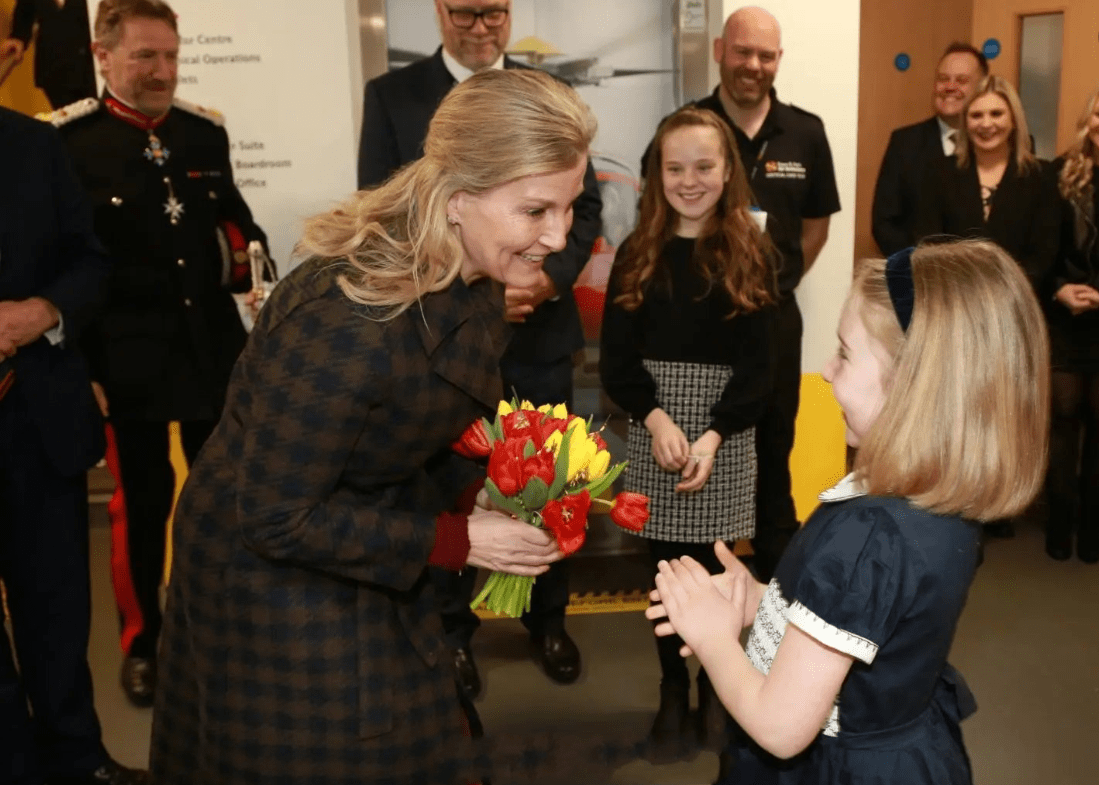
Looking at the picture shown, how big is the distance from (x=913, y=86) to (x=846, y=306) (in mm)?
5669

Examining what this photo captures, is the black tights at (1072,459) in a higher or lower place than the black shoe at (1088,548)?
higher

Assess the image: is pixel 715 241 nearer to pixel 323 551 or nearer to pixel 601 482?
pixel 601 482

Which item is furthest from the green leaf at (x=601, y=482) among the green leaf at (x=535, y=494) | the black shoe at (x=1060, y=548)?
the black shoe at (x=1060, y=548)

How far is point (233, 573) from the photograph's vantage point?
5.55 ft

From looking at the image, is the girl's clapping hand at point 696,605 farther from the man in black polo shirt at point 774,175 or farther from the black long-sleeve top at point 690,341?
the man in black polo shirt at point 774,175

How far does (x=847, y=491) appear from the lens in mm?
1599

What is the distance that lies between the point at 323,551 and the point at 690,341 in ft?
5.66

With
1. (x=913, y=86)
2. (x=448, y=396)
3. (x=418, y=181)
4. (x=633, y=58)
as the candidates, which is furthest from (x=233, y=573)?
→ (x=913, y=86)

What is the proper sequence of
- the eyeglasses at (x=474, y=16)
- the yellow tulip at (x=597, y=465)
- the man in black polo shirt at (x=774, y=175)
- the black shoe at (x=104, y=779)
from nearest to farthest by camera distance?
the yellow tulip at (x=597, y=465) < the black shoe at (x=104, y=779) < the eyeglasses at (x=474, y=16) < the man in black polo shirt at (x=774, y=175)

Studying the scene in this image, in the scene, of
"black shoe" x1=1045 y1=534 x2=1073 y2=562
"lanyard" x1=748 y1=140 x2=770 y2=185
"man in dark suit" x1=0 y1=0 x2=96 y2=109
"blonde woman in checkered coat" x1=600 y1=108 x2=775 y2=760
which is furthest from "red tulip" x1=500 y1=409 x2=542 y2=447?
"black shoe" x1=1045 y1=534 x2=1073 y2=562

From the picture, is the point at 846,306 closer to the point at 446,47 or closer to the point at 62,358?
the point at 62,358

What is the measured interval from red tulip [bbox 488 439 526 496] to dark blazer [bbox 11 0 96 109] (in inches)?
115

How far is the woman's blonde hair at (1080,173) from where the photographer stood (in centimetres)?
449

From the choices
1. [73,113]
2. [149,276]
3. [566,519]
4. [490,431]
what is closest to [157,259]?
[149,276]
